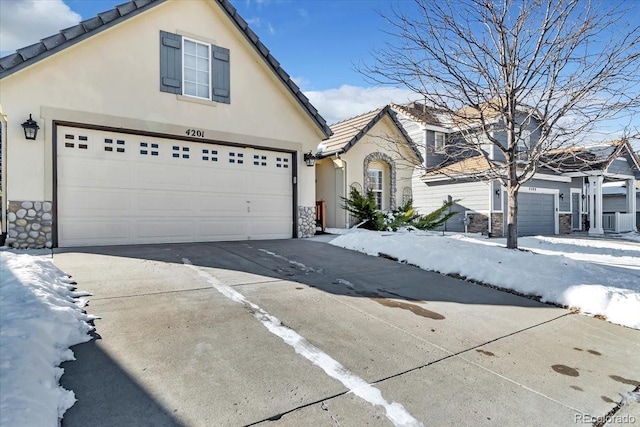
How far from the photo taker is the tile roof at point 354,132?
1295 centimetres

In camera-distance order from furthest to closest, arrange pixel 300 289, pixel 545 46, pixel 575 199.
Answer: pixel 575 199 → pixel 545 46 → pixel 300 289

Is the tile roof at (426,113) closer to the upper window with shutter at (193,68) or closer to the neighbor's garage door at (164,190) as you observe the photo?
the neighbor's garage door at (164,190)

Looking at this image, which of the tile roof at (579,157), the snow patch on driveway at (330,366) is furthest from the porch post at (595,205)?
the snow patch on driveway at (330,366)

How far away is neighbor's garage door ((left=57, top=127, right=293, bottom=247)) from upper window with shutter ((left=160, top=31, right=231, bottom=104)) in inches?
52.1

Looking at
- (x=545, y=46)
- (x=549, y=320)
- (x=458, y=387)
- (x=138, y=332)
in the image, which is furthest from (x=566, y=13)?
(x=138, y=332)

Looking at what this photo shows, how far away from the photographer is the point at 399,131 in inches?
561

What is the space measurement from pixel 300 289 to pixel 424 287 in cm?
195

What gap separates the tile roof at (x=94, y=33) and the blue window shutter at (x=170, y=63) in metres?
0.74

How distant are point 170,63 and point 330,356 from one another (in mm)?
8110

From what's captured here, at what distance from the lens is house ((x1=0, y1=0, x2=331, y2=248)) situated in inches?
268

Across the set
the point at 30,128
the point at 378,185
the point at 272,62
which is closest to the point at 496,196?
the point at 378,185

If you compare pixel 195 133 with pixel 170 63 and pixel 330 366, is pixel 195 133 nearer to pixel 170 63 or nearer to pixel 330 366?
pixel 170 63

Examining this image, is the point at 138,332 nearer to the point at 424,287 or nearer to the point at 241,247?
the point at 424,287

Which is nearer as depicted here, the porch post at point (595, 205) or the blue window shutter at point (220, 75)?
the blue window shutter at point (220, 75)
